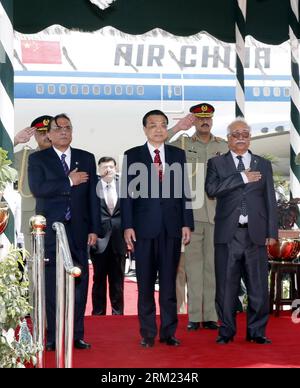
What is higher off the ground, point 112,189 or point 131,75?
point 131,75

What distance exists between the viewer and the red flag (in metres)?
19.8

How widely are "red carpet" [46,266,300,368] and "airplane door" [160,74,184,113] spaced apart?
12.6m

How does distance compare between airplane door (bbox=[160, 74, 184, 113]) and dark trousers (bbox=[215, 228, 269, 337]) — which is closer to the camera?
dark trousers (bbox=[215, 228, 269, 337])

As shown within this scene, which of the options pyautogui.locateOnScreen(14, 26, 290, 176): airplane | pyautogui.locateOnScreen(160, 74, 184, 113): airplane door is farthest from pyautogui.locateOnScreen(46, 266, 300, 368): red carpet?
pyautogui.locateOnScreen(160, 74, 184, 113): airplane door

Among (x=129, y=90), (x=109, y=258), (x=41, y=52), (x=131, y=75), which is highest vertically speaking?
(x=41, y=52)

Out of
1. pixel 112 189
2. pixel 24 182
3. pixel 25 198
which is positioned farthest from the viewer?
pixel 112 189

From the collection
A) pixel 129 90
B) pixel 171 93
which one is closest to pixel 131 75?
pixel 129 90

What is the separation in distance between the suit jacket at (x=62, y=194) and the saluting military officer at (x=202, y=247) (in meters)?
1.30

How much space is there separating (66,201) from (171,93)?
45.4ft

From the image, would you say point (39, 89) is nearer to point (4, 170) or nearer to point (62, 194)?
point (62, 194)

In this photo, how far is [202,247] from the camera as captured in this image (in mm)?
7797

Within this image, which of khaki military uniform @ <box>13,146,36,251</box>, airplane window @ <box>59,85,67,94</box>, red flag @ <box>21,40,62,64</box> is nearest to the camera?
khaki military uniform @ <box>13,146,36,251</box>

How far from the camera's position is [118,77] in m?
20.2

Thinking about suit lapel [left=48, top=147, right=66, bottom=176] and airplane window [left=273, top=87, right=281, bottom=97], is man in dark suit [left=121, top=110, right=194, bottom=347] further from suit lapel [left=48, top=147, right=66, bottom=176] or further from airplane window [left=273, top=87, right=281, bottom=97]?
airplane window [left=273, top=87, right=281, bottom=97]
